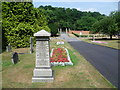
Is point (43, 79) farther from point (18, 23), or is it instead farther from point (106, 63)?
point (18, 23)

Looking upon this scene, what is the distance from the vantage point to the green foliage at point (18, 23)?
19875 mm

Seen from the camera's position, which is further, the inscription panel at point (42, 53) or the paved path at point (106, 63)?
the paved path at point (106, 63)

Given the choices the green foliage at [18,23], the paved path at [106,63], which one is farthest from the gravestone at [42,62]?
the green foliage at [18,23]

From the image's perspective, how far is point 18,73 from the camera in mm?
8258

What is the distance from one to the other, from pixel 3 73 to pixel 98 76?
20.3 ft

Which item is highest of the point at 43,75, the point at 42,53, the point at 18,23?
the point at 18,23

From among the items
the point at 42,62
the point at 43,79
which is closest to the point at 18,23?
the point at 42,62

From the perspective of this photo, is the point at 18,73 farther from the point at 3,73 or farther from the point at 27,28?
the point at 27,28

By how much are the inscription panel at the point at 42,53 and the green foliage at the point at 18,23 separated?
13898mm

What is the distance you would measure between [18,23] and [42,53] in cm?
1514

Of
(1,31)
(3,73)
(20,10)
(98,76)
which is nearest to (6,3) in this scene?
(20,10)

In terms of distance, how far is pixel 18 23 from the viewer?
20609mm

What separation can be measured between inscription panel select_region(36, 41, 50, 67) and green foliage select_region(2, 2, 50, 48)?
1390 cm

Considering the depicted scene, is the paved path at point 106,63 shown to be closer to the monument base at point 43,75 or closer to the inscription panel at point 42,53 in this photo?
the monument base at point 43,75
